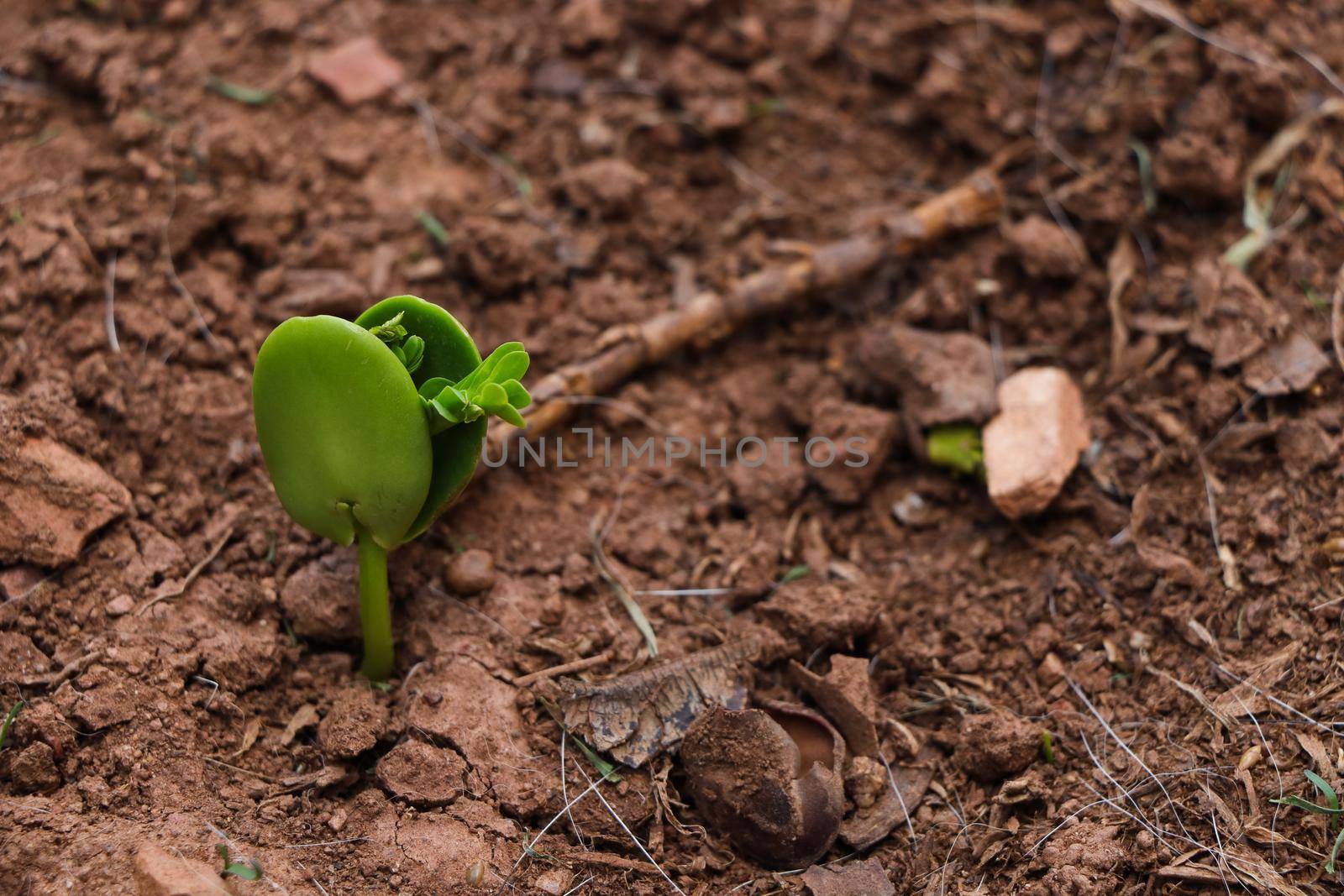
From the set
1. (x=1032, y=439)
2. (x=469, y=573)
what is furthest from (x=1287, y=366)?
(x=469, y=573)

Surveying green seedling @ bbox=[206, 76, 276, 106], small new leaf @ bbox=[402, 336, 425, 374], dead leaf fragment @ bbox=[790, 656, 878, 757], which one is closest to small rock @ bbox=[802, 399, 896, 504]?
dead leaf fragment @ bbox=[790, 656, 878, 757]

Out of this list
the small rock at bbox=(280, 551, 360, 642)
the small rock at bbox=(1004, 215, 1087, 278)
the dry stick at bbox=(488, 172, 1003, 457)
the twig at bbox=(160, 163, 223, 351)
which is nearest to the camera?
the small rock at bbox=(280, 551, 360, 642)

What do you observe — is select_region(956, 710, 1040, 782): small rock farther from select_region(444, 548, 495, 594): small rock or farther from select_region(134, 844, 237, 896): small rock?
select_region(134, 844, 237, 896): small rock

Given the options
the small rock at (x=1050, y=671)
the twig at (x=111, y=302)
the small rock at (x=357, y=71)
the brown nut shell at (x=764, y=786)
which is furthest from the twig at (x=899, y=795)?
the small rock at (x=357, y=71)

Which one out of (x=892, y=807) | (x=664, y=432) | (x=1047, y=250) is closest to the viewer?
(x=892, y=807)

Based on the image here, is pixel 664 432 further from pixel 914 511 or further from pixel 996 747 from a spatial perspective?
pixel 996 747
